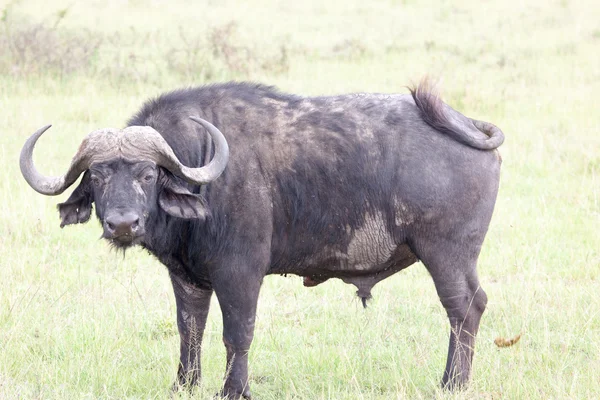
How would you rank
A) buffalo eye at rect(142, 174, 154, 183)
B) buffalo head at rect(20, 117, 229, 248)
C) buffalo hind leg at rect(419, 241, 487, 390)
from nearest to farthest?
1. buffalo head at rect(20, 117, 229, 248)
2. buffalo eye at rect(142, 174, 154, 183)
3. buffalo hind leg at rect(419, 241, 487, 390)

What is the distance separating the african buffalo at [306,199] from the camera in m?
4.11

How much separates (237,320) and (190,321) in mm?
382

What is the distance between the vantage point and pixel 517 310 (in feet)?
17.2

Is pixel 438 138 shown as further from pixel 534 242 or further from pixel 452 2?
pixel 452 2

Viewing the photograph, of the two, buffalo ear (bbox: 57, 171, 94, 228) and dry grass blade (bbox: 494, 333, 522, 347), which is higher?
buffalo ear (bbox: 57, 171, 94, 228)

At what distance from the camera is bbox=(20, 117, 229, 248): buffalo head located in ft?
12.4

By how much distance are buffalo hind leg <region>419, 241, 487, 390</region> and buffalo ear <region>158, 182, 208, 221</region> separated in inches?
41.6

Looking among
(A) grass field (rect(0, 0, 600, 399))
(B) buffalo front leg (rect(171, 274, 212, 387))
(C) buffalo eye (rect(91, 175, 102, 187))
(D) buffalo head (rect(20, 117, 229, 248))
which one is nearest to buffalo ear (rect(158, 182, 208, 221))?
(D) buffalo head (rect(20, 117, 229, 248))

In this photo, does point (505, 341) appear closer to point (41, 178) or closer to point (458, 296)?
→ point (458, 296)

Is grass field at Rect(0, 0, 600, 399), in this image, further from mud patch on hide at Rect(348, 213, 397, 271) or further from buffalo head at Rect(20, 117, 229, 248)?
buffalo head at Rect(20, 117, 229, 248)

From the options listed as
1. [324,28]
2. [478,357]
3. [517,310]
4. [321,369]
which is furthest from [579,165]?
[324,28]

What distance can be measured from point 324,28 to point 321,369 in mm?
11452

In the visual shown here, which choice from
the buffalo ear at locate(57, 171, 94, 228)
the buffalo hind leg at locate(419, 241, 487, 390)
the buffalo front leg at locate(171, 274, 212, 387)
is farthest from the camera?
the buffalo front leg at locate(171, 274, 212, 387)

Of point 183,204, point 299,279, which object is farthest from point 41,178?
point 299,279
